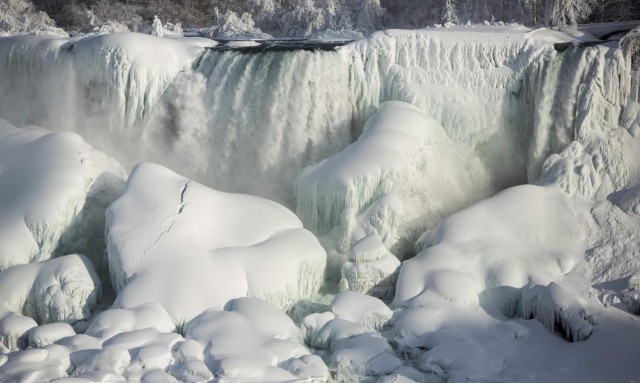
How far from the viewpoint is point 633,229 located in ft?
25.4

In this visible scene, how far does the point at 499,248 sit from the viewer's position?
25.2 ft

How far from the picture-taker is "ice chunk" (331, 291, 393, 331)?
277 inches

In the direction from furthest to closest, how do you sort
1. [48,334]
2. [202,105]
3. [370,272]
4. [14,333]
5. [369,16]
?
[369,16] → [202,105] → [370,272] → [14,333] → [48,334]

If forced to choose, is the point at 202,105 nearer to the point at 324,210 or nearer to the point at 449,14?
the point at 324,210

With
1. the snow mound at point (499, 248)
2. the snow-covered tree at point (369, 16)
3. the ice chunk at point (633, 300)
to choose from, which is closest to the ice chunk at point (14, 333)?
the snow mound at point (499, 248)

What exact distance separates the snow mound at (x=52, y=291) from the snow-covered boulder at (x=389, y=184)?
250 centimetres

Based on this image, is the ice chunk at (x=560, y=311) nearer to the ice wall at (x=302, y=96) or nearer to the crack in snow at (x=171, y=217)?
the ice wall at (x=302, y=96)

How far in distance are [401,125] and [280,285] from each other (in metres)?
2.52

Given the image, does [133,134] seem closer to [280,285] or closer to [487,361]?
[280,285]

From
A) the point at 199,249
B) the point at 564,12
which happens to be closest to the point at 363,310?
the point at 199,249

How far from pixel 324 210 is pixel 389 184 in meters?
0.77

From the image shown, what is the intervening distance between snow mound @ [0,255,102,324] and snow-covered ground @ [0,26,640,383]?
0.02 meters

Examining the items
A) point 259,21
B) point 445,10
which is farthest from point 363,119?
point 259,21

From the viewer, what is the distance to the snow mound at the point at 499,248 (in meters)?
7.38
